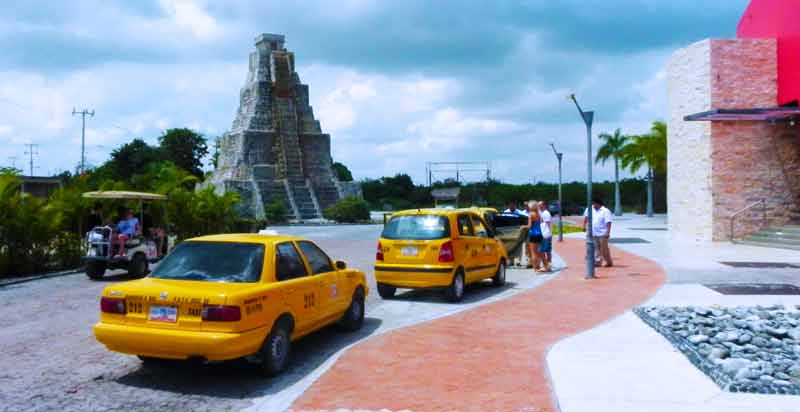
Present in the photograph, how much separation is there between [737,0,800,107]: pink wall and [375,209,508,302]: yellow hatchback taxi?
57.2ft

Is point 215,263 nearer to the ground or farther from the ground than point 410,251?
farther from the ground

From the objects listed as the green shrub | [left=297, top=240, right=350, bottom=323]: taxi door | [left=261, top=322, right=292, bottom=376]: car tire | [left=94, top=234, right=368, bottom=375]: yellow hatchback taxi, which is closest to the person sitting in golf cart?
[left=297, top=240, right=350, bottom=323]: taxi door

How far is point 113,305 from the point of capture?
6.71m

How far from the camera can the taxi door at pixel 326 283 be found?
818cm

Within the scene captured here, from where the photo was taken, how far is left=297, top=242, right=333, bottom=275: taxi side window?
8320 millimetres

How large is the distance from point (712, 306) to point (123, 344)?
878cm

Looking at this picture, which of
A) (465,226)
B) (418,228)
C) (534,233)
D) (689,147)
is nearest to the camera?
(418,228)

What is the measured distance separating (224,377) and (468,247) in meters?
6.48

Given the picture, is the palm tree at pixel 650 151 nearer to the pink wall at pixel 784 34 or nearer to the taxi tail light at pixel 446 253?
the pink wall at pixel 784 34

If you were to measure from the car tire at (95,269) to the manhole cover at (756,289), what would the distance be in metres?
13.4

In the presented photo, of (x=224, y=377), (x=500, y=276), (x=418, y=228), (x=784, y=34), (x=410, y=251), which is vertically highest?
(x=784, y=34)

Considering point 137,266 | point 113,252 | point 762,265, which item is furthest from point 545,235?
point 113,252

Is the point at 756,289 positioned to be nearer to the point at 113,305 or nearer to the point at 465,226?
the point at 465,226

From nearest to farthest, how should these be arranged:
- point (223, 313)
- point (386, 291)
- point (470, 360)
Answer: point (223, 313)
point (470, 360)
point (386, 291)
